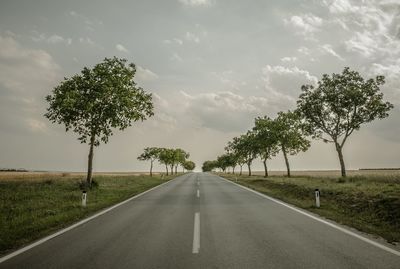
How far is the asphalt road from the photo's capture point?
5.36 metres

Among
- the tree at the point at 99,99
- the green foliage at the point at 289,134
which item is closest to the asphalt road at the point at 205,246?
the tree at the point at 99,99

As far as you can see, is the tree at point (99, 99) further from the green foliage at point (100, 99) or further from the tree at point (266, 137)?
the tree at point (266, 137)

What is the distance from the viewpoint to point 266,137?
46219mm

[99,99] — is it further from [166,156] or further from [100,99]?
[166,156]

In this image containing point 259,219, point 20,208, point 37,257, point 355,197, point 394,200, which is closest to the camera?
point 37,257

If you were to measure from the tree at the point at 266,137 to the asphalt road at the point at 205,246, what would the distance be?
36.1m

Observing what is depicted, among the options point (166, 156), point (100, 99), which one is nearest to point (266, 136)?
point (100, 99)

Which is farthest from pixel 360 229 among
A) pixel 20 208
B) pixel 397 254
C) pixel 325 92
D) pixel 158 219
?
pixel 325 92

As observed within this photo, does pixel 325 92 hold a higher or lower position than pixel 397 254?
higher

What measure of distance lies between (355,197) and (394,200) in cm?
261

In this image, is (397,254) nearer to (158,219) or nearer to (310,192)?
(158,219)

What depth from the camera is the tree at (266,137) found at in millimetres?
45294

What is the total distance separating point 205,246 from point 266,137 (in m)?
41.1

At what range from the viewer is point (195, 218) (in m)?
10.3
